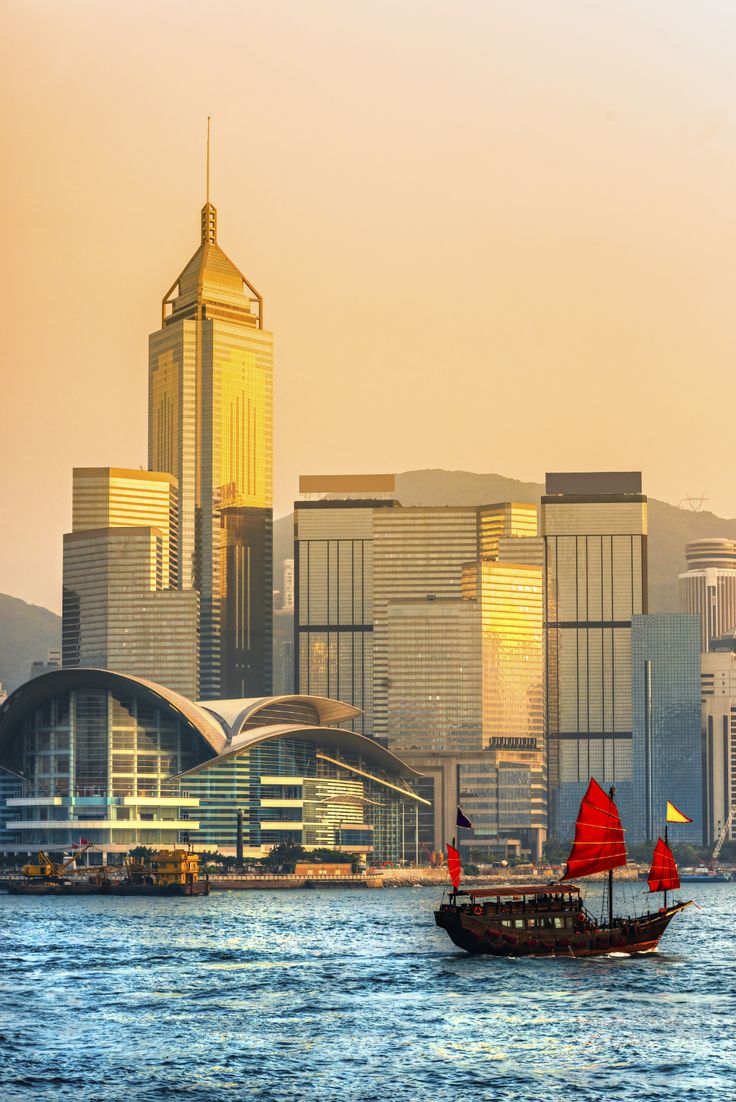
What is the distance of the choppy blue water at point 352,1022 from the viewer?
79.7 m

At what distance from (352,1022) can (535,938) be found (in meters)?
32.0

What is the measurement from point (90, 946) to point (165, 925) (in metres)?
26.0

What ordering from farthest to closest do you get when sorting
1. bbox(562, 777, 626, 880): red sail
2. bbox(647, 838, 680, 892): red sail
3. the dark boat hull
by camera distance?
bbox(647, 838, 680, 892): red sail
bbox(562, 777, 626, 880): red sail
the dark boat hull

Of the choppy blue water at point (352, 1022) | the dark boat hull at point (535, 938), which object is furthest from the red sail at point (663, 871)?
the dark boat hull at point (535, 938)

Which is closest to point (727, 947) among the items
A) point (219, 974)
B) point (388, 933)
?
point (388, 933)

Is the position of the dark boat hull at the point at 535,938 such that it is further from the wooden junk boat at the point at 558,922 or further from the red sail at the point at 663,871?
the red sail at the point at 663,871

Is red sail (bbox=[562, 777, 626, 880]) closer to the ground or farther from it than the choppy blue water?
farther from it

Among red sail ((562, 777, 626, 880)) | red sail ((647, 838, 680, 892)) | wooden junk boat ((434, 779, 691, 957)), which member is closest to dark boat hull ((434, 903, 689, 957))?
wooden junk boat ((434, 779, 691, 957))

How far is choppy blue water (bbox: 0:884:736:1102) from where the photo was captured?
79688 millimetres

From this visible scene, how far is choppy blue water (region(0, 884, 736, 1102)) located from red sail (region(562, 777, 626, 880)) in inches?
290

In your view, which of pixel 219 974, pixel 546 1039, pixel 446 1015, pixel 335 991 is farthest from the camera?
pixel 219 974

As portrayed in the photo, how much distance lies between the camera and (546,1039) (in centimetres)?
9169

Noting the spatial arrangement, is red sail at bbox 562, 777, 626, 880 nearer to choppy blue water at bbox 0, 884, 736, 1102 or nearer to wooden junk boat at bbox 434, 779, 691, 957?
wooden junk boat at bbox 434, 779, 691, 957

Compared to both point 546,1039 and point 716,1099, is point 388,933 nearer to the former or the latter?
point 546,1039
